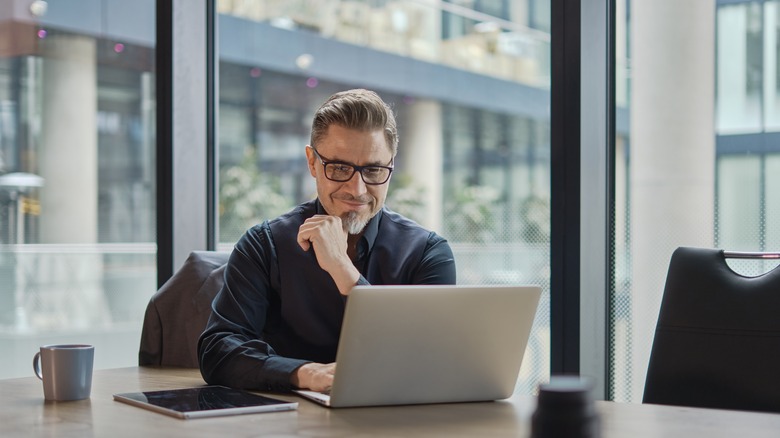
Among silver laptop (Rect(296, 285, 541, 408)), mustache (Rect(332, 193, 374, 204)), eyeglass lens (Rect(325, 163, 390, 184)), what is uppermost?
eyeglass lens (Rect(325, 163, 390, 184))

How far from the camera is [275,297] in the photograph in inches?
83.4

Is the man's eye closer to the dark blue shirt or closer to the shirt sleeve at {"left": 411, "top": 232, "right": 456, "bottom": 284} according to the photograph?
the dark blue shirt

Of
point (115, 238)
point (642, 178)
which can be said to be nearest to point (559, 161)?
point (642, 178)

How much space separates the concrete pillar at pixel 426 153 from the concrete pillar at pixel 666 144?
0.67m

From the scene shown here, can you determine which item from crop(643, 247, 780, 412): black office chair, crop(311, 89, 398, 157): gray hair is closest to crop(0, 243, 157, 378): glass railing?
crop(311, 89, 398, 157): gray hair

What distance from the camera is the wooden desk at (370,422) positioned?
1.28 metres

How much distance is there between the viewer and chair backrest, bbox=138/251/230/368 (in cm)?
230

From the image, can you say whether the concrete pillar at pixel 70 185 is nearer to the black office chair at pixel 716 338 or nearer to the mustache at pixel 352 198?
the mustache at pixel 352 198

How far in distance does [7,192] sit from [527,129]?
1.98 m

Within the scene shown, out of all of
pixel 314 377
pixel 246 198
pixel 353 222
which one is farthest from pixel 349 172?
pixel 246 198

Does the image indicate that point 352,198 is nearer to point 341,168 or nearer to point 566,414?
point 341,168

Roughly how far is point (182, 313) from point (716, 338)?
1.43 m

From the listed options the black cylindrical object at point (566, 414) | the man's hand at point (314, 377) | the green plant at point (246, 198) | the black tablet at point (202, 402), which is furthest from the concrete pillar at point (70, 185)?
the black cylindrical object at point (566, 414)

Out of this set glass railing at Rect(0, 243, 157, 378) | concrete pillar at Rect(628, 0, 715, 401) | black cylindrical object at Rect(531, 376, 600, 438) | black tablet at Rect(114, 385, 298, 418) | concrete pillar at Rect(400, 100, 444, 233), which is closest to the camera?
black cylindrical object at Rect(531, 376, 600, 438)
